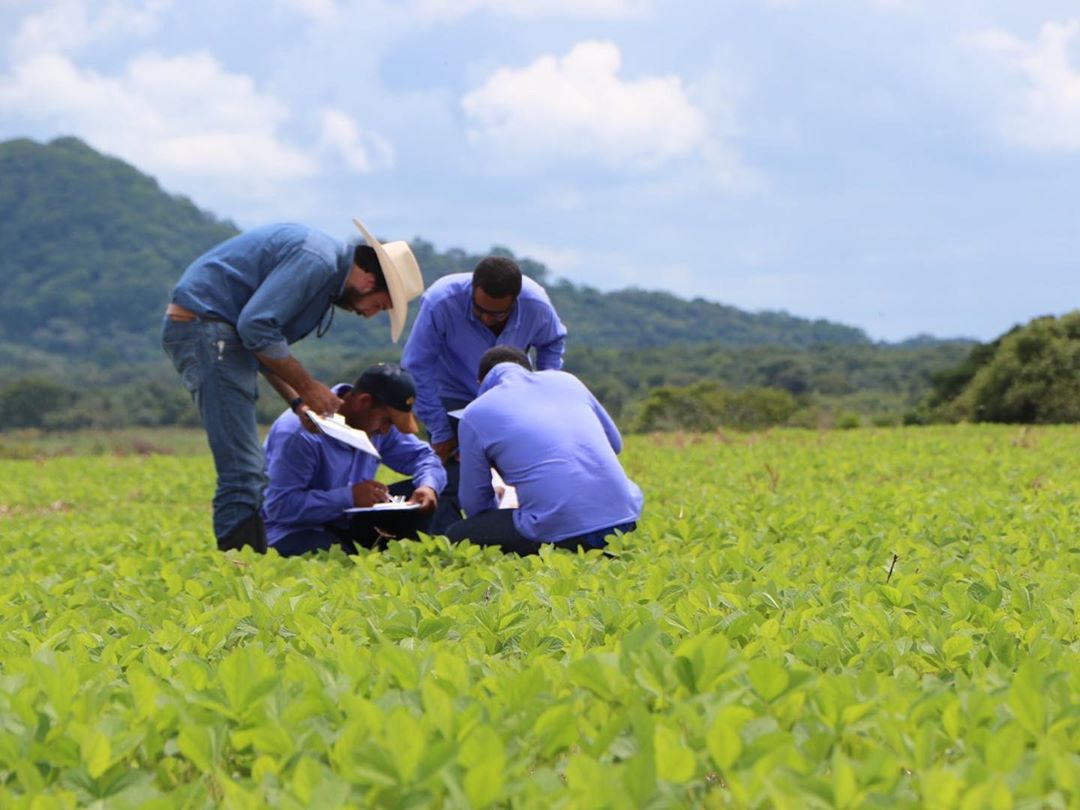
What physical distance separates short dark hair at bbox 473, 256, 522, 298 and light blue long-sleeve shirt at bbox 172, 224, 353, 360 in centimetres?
87

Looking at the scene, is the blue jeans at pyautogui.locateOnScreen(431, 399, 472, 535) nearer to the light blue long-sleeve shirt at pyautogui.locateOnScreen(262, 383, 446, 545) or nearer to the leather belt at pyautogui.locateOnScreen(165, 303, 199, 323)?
the light blue long-sleeve shirt at pyautogui.locateOnScreen(262, 383, 446, 545)

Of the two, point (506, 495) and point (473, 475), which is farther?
point (506, 495)

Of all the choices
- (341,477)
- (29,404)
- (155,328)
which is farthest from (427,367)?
(155,328)

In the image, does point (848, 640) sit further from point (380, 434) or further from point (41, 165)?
point (41, 165)

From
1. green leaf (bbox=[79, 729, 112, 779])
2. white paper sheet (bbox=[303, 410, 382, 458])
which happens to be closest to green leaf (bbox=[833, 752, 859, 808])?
green leaf (bbox=[79, 729, 112, 779])

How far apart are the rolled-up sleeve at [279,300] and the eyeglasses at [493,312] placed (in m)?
1.16

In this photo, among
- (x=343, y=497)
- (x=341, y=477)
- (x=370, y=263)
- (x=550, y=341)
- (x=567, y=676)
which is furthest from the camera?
(x=550, y=341)

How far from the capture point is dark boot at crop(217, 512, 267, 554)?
22.5 feet

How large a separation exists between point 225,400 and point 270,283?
2.57 feet

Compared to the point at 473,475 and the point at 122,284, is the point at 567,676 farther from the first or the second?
the point at 122,284

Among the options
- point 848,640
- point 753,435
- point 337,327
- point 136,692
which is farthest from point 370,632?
point 337,327

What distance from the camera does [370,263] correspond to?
6.83 m

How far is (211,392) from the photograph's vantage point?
22.1ft

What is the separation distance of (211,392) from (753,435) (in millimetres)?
15408
